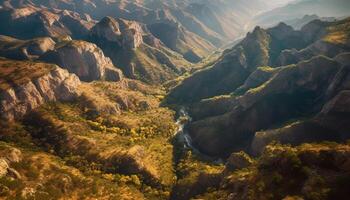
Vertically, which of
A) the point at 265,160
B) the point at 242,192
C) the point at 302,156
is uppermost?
the point at 302,156

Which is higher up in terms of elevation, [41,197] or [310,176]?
[310,176]

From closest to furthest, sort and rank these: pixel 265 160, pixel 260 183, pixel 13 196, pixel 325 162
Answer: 1. pixel 325 162
2. pixel 260 183
3. pixel 265 160
4. pixel 13 196

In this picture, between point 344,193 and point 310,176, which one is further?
point 310,176

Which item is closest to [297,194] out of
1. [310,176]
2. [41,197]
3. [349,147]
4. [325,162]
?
[310,176]

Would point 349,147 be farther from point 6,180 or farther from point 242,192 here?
point 6,180

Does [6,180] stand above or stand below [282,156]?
below

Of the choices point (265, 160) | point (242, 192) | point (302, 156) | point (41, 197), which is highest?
point (302, 156)

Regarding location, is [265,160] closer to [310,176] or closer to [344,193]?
[310,176]

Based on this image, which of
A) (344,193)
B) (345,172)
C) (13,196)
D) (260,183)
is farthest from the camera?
(13,196)

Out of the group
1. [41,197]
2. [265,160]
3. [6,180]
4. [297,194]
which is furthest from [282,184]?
[6,180]
